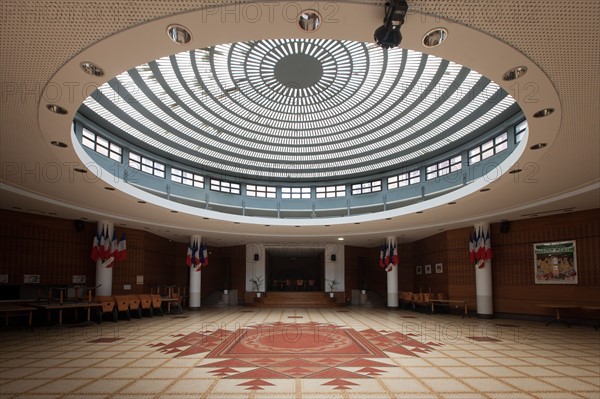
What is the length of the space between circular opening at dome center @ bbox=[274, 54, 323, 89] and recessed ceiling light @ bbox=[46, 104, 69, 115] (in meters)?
4.83

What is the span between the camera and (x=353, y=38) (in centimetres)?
494

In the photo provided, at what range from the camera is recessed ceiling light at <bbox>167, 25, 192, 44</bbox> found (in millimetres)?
4580

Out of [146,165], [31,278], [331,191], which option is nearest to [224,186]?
[146,165]

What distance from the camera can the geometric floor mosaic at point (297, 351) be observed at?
22.4 ft

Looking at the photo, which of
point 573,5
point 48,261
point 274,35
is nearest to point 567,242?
point 573,5

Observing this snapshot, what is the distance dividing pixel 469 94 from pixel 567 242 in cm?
796

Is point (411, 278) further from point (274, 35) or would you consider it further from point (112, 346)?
point (274, 35)

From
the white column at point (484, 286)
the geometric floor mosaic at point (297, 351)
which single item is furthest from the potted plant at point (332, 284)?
the geometric floor mosaic at point (297, 351)

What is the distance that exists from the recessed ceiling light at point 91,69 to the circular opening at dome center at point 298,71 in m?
4.81

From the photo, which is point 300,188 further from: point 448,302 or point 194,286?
point 448,302

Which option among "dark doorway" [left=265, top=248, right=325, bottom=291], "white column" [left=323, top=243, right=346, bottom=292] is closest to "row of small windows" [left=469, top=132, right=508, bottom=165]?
"white column" [left=323, top=243, right=346, bottom=292]

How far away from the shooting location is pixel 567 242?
48.2ft

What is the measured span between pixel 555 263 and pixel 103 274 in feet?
58.1

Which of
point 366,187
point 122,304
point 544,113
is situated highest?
point 366,187
